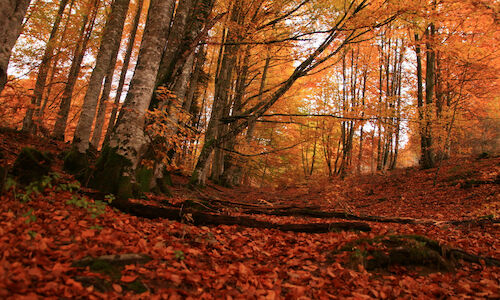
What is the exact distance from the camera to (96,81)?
7.29 m

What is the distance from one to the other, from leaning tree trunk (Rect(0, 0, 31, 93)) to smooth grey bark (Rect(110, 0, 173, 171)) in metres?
1.86

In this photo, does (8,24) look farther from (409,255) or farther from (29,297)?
(409,255)

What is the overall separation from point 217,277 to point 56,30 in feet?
45.4

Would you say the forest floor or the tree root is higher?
the tree root

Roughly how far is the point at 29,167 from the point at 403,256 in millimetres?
5784

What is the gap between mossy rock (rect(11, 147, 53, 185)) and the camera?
385 centimetres

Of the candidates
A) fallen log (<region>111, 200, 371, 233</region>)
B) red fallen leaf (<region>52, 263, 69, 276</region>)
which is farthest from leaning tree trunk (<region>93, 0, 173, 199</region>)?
red fallen leaf (<region>52, 263, 69, 276</region>)

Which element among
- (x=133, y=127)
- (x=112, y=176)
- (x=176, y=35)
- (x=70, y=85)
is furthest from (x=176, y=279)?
(x=70, y=85)

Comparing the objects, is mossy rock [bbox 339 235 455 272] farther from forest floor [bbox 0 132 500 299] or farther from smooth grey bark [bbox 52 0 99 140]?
smooth grey bark [bbox 52 0 99 140]

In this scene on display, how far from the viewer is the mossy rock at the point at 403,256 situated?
3.34 m

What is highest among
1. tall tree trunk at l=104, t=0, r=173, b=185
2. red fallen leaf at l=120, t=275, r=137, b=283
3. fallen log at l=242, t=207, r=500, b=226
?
tall tree trunk at l=104, t=0, r=173, b=185

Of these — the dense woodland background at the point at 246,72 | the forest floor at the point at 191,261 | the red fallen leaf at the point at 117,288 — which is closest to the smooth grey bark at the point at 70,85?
the dense woodland background at the point at 246,72

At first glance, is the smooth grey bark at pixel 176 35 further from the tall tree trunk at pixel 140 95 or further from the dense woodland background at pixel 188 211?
the tall tree trunk at pixel 140 95

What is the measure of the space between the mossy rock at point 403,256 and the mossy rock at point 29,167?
4.97m
